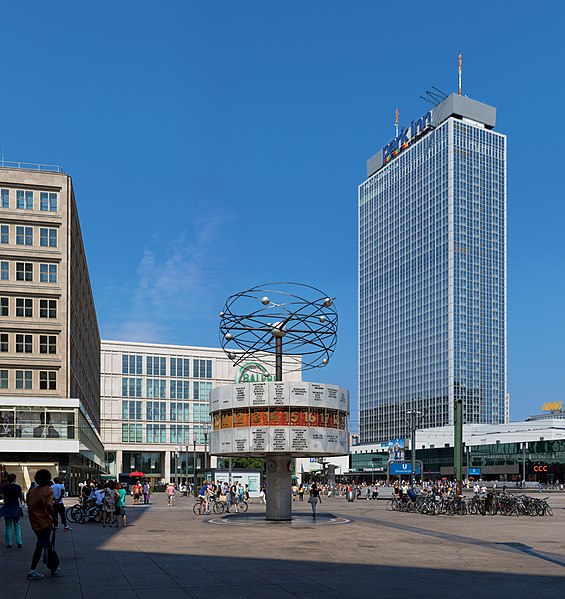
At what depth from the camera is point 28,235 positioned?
7206cm

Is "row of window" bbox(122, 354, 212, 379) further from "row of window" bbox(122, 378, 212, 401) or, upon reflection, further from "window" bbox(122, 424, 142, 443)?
"window" bbox(122, 424, 142, 443)

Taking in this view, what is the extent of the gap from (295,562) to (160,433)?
12526cm

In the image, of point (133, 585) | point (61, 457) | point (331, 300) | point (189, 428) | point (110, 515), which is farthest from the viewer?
point (189, 428)

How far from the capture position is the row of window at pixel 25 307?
70750 millimetres

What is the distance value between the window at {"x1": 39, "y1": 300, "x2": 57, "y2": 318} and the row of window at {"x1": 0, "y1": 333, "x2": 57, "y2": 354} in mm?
1835

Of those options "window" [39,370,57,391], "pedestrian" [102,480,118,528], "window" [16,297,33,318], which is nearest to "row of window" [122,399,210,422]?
"window" [39,370,57,391]

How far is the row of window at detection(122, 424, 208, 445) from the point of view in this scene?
14162 centimetres

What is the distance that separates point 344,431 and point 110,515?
11492mm

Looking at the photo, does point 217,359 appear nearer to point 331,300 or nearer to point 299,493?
point 299,493

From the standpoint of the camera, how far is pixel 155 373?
145m

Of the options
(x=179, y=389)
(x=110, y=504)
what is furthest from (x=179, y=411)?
(x=110, y=504)

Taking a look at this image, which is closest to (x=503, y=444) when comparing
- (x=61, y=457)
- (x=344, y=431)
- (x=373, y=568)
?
(x=61, y=457)

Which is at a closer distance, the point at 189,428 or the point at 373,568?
the point at 373,568

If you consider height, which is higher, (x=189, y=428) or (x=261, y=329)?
(x=261, y=329)
